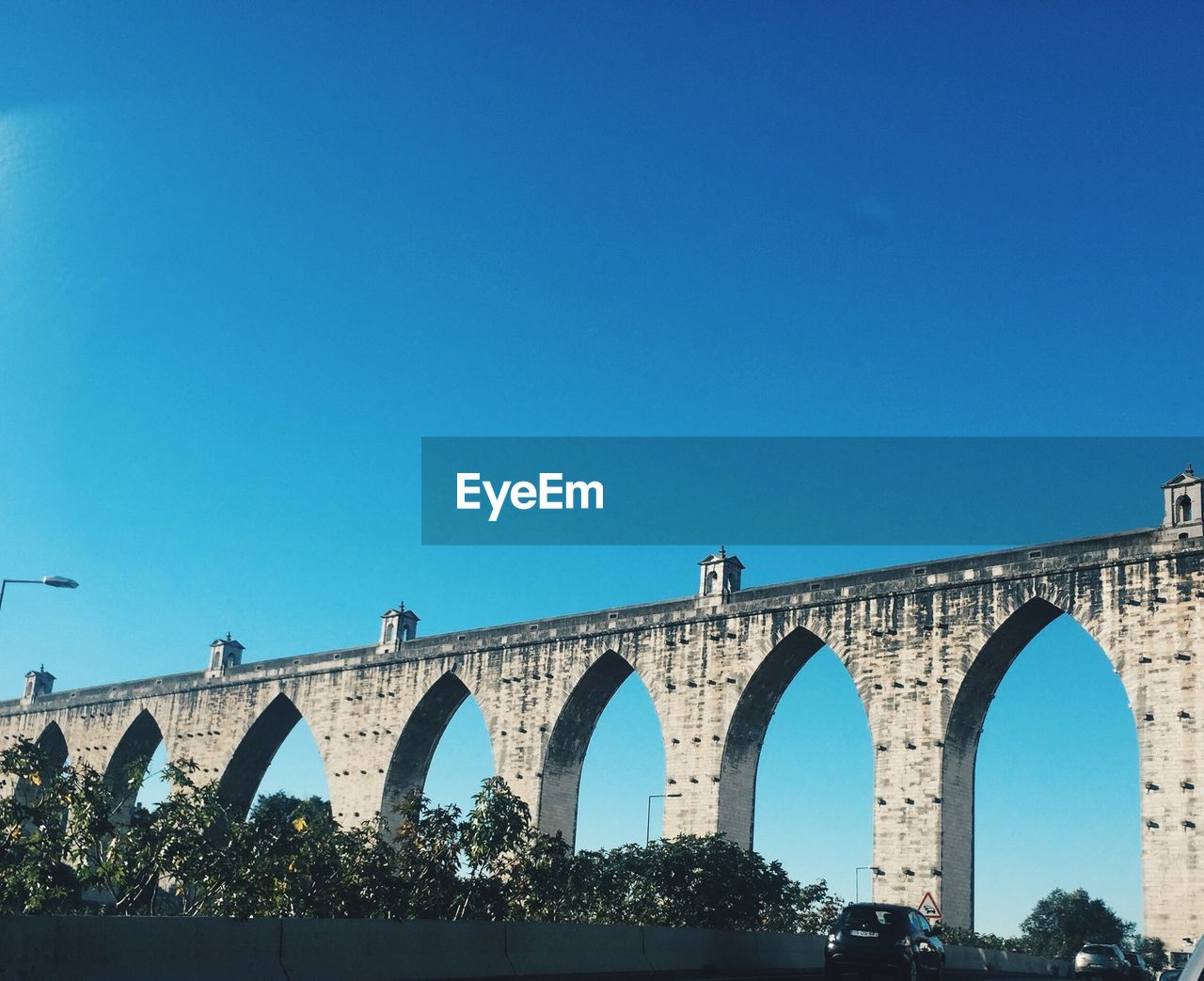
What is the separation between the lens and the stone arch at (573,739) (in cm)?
5925

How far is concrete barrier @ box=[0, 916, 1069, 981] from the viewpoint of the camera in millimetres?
13773

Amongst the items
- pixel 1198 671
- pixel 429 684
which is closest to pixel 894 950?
pixel 1198 671

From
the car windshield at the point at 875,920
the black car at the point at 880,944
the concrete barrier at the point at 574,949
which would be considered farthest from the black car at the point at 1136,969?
the concrete barrier at the point at 574,949

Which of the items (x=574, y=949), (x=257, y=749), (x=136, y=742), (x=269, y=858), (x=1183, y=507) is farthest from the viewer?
(x=136, y=742)

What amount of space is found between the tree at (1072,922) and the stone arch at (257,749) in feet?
197

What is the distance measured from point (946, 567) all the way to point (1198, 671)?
1025 cm

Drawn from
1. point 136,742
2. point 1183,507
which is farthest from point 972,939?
point 136,742

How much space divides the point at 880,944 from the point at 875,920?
0.56 metres

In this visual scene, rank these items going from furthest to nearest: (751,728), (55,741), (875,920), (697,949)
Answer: (55,741) → (751,728) → (697,949) → (875,920)

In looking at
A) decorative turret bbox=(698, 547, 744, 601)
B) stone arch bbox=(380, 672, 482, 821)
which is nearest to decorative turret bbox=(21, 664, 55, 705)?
stone arch bbox=(380, 672, 482, 821)

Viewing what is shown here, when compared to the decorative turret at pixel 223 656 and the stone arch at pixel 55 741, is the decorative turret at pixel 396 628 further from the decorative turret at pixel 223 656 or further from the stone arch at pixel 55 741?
the stone arch at pixel 55 741

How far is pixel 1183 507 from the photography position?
45.7m

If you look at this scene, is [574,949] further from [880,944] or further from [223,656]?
[223,656]

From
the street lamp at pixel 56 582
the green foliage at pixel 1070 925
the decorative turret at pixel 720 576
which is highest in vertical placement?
the decorative turret at pixel 720 576
